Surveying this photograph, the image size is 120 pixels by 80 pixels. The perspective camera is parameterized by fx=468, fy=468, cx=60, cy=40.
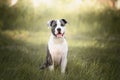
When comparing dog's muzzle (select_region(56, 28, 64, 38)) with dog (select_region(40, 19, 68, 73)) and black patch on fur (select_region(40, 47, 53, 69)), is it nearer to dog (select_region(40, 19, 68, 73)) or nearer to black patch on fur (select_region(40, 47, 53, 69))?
dog (select_region(40, 19, 68, 73))

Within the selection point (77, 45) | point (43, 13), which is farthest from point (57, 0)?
point (77, 45)

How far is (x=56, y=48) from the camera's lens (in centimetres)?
421

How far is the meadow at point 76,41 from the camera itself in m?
4.34

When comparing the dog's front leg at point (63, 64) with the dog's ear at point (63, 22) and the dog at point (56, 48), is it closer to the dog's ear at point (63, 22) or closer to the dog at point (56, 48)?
the dog at point (56, 48)

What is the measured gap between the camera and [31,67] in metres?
4.32

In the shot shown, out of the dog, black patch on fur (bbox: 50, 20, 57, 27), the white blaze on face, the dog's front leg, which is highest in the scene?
black patch on fur (bbox: 50, 20, 57, 27)

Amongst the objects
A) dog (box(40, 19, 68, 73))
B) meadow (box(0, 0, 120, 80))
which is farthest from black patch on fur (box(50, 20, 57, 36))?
meadow (box(0, 0, 120, 80))

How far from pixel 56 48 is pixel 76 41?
31cm

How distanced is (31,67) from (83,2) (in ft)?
2.69

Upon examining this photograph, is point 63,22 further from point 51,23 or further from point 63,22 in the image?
point 51,23

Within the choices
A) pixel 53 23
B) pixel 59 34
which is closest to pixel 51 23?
pixel 53 23

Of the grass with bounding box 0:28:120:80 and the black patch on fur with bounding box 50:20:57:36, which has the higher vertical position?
the black patch on fur with bounding box 50:20:57:36

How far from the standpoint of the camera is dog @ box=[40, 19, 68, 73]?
4.12 meters

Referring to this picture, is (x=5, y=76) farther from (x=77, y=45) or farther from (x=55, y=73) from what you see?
(x=77, y=45)
